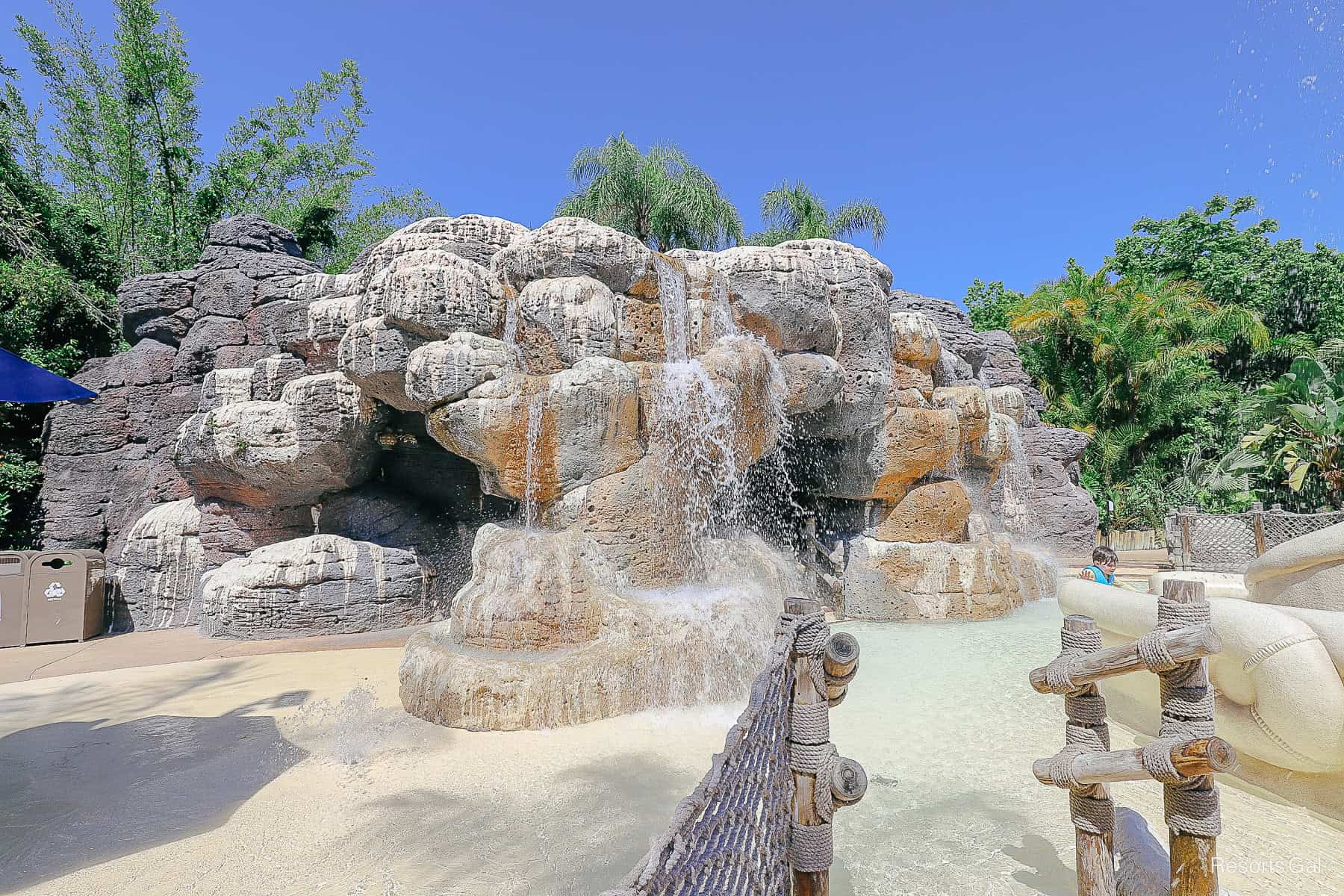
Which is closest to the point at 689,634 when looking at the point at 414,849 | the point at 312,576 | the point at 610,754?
the point at 610,754

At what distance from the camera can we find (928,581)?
26.0 ft

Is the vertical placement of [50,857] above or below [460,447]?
below

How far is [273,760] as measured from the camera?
13.5 ft

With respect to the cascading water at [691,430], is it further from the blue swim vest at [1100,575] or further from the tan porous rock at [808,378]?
the blue swim vest at [1100,575]

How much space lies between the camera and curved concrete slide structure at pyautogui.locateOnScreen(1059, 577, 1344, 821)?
2965 millimetres

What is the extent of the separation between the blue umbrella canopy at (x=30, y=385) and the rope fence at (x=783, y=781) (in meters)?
3.98

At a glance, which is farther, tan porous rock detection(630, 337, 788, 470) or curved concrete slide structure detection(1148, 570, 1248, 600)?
tan porous rock detection(630, 337, 788, 470)

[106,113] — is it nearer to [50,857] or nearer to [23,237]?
[23,237]

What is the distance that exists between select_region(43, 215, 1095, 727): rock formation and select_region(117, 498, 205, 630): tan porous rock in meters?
0.03

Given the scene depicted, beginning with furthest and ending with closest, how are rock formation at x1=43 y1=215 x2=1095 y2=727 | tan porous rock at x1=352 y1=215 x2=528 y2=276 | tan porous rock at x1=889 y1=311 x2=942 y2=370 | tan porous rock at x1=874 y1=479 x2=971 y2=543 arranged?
1. tan porous rock at x1=889 y1=311 x2=942 y2=370
2. tan porous rock at x1=874 y1=479 x2=971 y2=543
3. tan porous rock at x1=352 y1=215 x2=528 y2=276
4. rock formation at x1=43 y1=215 x2=1095 y2=727

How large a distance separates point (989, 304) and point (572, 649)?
25.8 metres

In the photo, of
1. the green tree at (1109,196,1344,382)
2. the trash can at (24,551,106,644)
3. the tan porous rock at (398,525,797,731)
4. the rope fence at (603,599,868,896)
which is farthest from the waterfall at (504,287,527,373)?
the green tree at (1109,196,1344,382)

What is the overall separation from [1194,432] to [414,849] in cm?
2098

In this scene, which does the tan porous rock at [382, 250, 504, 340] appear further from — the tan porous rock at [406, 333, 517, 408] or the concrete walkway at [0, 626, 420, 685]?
the concrete walkway at [0, 626, 420, 685]
